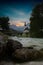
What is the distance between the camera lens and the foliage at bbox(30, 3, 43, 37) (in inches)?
99.8

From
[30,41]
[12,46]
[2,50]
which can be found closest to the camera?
[2,50]

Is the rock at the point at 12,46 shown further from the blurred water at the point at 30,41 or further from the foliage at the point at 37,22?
the foliage at the point at 37,22

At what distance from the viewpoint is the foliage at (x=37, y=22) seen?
8.32 feet

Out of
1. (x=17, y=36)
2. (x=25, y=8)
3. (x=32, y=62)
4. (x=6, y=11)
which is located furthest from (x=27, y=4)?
(x=32, y=62)

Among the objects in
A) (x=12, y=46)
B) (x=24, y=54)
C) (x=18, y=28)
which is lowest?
(x=24, y=54)

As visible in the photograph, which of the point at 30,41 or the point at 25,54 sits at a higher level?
the point at 30,41

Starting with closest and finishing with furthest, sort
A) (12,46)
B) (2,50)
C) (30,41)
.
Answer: (2,50) < (12,46) < (30,41)

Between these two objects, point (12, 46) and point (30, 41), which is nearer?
point (12, 46)

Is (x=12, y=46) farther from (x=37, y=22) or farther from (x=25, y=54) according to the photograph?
(x=37, y=22)

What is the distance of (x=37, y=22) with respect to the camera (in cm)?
254

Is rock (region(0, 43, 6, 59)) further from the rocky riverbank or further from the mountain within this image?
the mountain

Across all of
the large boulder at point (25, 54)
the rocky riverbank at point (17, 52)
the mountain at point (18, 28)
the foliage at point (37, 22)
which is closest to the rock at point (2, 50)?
the rocky riverbank at point (17, 52)

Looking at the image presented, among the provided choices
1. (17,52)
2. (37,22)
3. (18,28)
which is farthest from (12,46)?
(37,22)

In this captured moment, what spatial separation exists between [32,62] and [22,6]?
3.22 ft
